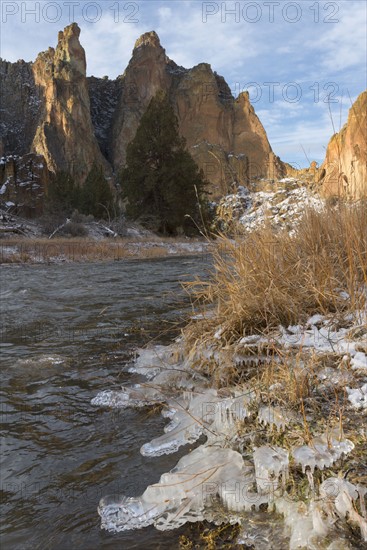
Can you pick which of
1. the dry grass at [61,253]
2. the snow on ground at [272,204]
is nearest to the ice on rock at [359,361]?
the snow on ground at [272,204]

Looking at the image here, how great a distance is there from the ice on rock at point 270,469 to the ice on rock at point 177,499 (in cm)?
9

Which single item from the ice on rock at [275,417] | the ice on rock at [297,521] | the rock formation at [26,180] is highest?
the rock formation at [26,180]

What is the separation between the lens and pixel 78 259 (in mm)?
14781

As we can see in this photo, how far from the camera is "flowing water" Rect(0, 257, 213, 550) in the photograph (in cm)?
158

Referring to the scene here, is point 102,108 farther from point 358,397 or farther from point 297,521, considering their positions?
point 297,521

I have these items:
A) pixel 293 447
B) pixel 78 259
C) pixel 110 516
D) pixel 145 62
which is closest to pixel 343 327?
pixel 293 447

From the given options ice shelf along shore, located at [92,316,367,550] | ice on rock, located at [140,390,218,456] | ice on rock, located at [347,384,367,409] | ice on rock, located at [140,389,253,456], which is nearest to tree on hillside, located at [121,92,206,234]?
ice on rock, located at [140,390,218,456]

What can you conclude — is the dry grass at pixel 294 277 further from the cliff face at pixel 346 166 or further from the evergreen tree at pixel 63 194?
the evergreen tree at pixel 63 194

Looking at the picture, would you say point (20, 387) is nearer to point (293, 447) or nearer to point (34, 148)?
point (293, 447)

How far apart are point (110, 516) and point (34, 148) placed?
82171 mm

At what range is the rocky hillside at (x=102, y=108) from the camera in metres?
79.0

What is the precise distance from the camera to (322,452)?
1527mm

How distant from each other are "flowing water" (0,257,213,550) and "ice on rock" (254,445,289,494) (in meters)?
0.35

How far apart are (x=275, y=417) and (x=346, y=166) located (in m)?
2.36
